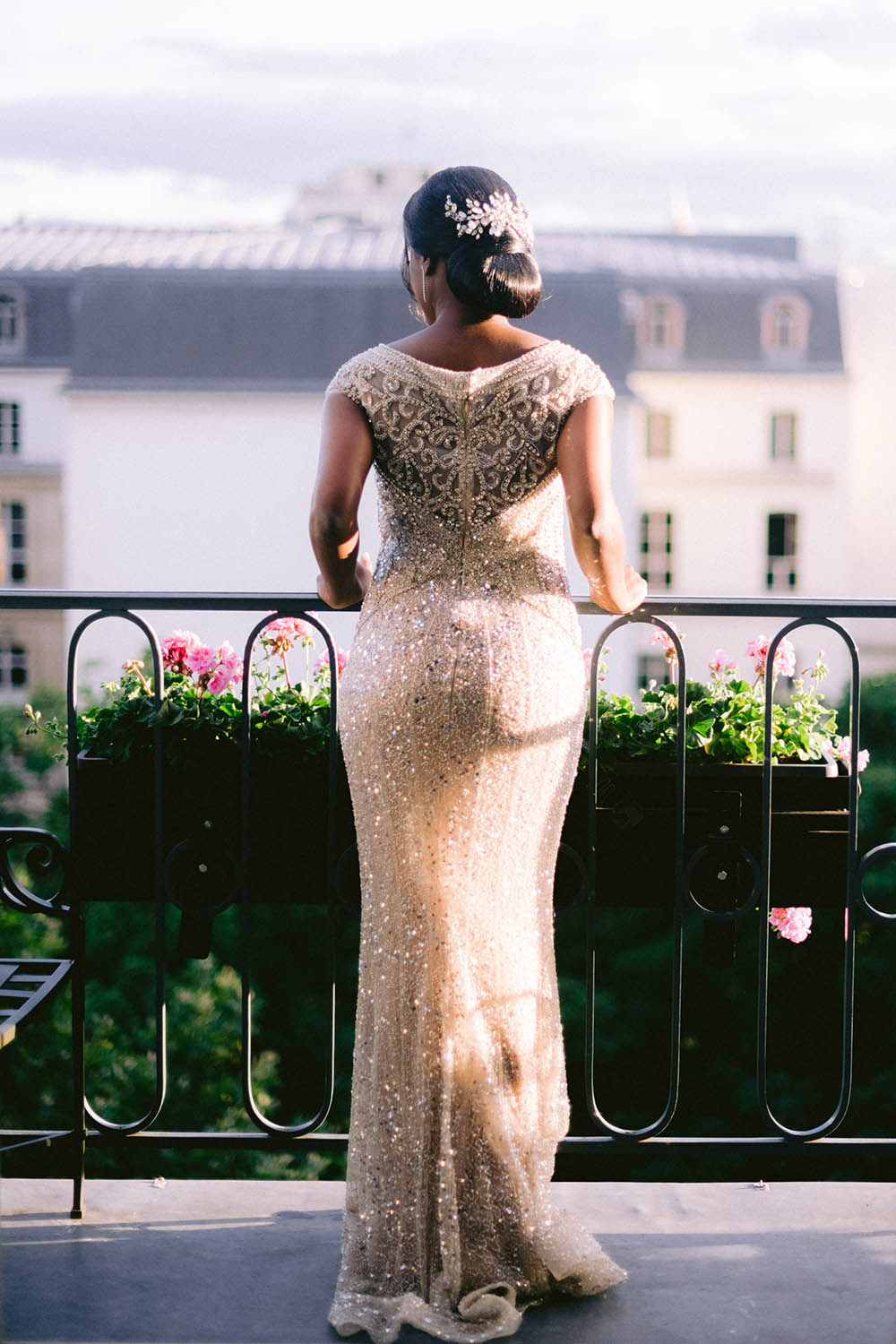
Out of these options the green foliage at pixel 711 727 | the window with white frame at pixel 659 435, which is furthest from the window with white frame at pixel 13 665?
the green foliage at pixel 711 727

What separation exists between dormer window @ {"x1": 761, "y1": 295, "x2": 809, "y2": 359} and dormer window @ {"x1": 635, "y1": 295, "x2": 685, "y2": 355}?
2897 mm

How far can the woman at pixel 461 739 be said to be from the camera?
6.43 ft

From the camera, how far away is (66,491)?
5178 cm

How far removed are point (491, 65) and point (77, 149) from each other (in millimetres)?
18519

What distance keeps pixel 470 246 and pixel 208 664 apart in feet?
3.04

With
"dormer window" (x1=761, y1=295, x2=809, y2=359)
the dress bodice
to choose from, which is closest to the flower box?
the dress bodice

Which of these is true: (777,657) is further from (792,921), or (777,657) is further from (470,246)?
(470,246)

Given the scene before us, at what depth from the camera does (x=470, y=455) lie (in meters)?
1.97

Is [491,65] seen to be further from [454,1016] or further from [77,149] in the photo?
[454,1016]

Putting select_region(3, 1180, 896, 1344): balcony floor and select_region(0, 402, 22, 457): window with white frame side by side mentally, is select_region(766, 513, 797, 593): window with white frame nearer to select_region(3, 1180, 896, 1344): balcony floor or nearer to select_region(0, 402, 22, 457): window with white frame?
select_region(0, 402, 22, 457): window with white frame

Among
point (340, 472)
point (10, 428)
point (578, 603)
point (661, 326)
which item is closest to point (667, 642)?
point (578, 603)

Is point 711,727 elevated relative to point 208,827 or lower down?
elevated

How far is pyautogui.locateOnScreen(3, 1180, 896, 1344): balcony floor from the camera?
2041mm

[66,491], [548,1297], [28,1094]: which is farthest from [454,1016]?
[66,491]
